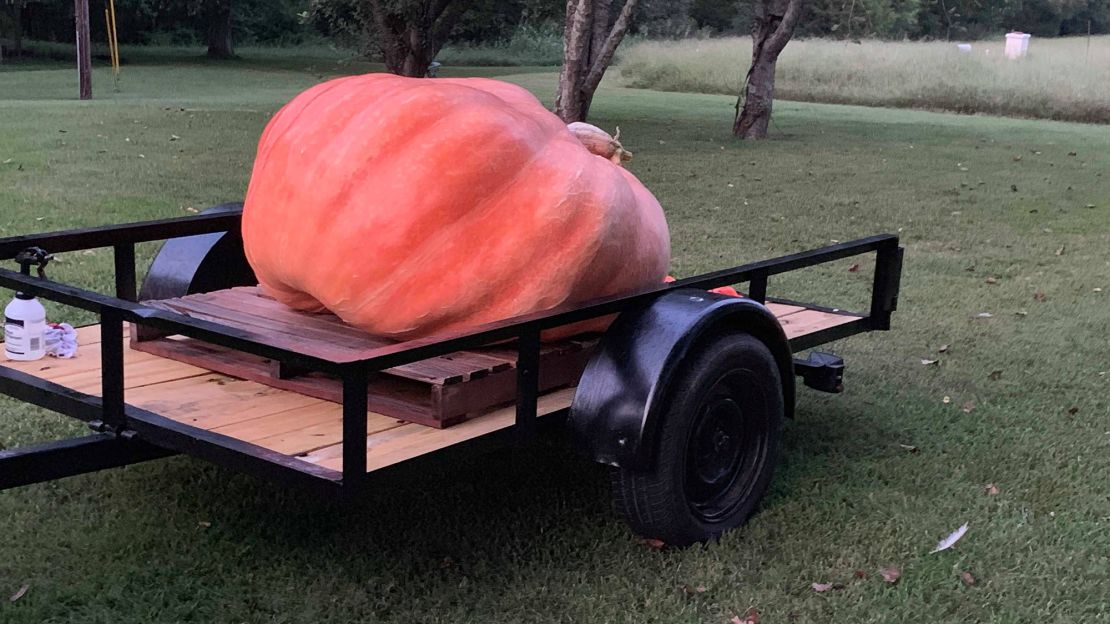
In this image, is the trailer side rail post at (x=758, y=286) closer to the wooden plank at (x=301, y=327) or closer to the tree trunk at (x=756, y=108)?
the wooden plank at (x=301, y=327)

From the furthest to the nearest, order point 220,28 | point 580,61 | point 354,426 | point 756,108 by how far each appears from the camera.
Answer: point 220,28, point 756,108, point 580,61, point 354,426

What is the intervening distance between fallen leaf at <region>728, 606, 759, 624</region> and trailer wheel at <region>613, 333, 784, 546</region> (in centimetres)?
33

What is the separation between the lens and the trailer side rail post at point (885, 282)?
436cm

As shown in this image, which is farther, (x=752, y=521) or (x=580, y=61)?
(x=580, y=61)

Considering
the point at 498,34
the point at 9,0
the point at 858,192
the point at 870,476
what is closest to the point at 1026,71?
the point at 498,34

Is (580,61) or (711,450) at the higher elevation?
(580,61)

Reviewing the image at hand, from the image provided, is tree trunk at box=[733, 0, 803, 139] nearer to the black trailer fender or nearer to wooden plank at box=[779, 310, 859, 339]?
wooden plank at box=[779, 310, 859, 339]

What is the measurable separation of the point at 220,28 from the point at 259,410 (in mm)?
43599

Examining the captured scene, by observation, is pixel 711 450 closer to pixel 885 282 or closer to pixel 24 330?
pixel 885 282

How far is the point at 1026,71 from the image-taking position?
2958cm

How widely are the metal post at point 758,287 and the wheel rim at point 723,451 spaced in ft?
1.17

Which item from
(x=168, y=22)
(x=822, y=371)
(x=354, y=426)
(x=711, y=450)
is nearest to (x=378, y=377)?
(x=354, y=426)

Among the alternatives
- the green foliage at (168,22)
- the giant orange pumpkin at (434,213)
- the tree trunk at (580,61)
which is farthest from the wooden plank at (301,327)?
the green foliage at (168,22)

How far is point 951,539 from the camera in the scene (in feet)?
12.2
